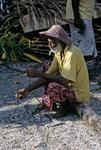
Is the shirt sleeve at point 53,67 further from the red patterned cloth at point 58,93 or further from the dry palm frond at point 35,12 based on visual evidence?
the dry palm frond at point 35,12

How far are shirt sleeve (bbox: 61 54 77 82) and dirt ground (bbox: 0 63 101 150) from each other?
1.80 ft

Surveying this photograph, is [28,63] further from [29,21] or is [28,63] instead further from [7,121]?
[7,121]

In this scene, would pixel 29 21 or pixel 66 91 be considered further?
pixel 29 21

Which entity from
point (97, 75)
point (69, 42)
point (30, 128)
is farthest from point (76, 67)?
point (97, 75)

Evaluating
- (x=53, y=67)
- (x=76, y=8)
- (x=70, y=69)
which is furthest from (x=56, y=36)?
(x=76, y=8)

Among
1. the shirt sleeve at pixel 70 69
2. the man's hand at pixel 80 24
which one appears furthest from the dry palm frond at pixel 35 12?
the shirt sleeve at pixel 70 69

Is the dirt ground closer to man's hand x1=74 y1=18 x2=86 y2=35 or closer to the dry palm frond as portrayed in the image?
man's hand x1=74 y1=18 x2=86 y2=35

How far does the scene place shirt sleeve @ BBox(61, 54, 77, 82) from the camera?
5.21 meters

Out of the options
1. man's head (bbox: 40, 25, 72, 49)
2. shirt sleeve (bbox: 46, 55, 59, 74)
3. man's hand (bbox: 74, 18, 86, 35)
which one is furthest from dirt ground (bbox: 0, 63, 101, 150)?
man's hand (bbox: 74, 18, 86, 35)

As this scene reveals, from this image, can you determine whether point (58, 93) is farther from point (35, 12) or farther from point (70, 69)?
point (35, 12)

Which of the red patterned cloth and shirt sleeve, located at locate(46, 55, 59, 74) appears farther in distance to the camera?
shirt sleeve, located at locate(46, 55, 59, 74)

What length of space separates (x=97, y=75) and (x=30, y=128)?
2.49m

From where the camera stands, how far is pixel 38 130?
17.1 feet

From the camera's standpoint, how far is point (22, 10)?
9.26 meters
